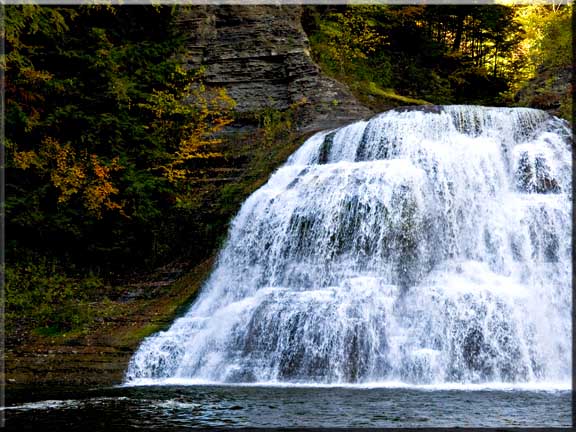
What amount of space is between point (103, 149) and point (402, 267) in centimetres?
835

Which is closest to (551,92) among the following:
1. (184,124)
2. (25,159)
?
(184,124)

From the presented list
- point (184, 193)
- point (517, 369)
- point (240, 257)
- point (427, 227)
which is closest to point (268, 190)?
point (240, 257)

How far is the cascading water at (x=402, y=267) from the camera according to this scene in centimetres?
1096

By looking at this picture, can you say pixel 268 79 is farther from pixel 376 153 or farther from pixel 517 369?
pixel 517 369

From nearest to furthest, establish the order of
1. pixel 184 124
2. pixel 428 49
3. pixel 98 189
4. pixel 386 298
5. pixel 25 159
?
pixel 386 298 < pixel 25 159 < pixel 98 189 < pixel 184 124 < pixel 428 49

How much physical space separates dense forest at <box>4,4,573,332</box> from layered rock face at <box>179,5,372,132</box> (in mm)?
845

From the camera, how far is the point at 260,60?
2153cm

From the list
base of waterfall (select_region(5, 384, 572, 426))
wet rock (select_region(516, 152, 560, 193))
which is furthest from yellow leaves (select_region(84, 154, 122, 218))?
wet rock (select_region(516, 152, 560, 193))

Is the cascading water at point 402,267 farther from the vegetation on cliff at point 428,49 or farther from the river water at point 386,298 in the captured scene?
the vegetation on cliff at point 428,49

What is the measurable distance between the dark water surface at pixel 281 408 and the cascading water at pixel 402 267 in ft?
4.52

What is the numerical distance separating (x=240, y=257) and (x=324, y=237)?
2014mm

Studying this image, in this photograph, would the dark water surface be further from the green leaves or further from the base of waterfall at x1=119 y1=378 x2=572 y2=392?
the green leaves

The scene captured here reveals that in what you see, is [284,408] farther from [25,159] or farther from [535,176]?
[25,159]

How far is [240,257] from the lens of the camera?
1434 centimetres
